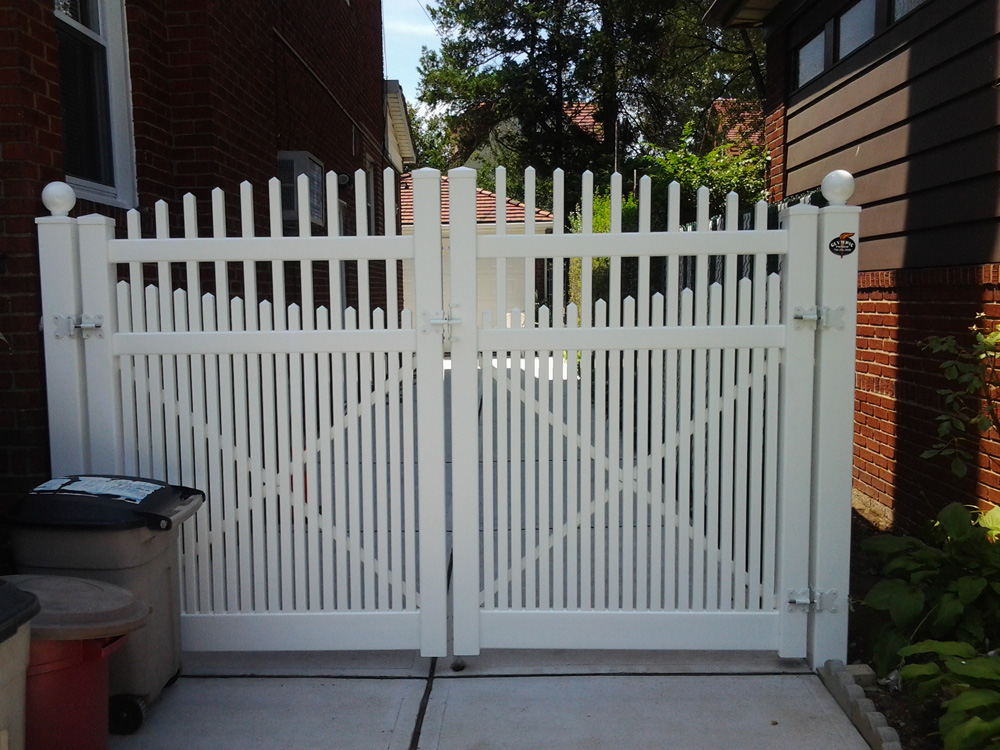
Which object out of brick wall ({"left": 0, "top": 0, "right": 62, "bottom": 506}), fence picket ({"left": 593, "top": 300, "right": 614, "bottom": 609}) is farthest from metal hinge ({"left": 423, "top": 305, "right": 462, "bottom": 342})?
brick wall ({"left": 0, "top": 0, "right": 62, "bottom": 506})

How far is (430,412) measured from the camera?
3.50 meters

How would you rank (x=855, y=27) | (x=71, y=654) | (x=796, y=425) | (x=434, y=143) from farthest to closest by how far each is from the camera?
(x=434, y=143)
(x=855, y=27)
(x=796, y=425)
(x=71, y=654)

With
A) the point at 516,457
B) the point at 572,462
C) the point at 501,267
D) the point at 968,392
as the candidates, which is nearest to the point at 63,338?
the point at 501,267

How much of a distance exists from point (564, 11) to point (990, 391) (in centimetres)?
2232

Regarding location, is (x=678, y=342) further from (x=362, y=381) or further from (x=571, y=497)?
(x=362, y=381)

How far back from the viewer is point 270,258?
3.46 m

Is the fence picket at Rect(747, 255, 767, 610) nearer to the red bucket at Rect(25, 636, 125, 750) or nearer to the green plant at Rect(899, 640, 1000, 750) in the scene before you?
the green plant at Rect(899, 640, 1000, 750)

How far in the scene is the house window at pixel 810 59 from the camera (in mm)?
6766

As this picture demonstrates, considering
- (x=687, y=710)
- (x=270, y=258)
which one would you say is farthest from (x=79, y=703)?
(x=687, y=710)

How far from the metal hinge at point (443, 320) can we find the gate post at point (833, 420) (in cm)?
145

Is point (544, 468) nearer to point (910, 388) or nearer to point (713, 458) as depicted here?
point (713, 458)

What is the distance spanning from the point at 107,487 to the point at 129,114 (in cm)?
239

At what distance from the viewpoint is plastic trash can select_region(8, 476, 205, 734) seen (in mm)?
2971

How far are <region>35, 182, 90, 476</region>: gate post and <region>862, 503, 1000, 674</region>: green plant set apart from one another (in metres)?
3.23
